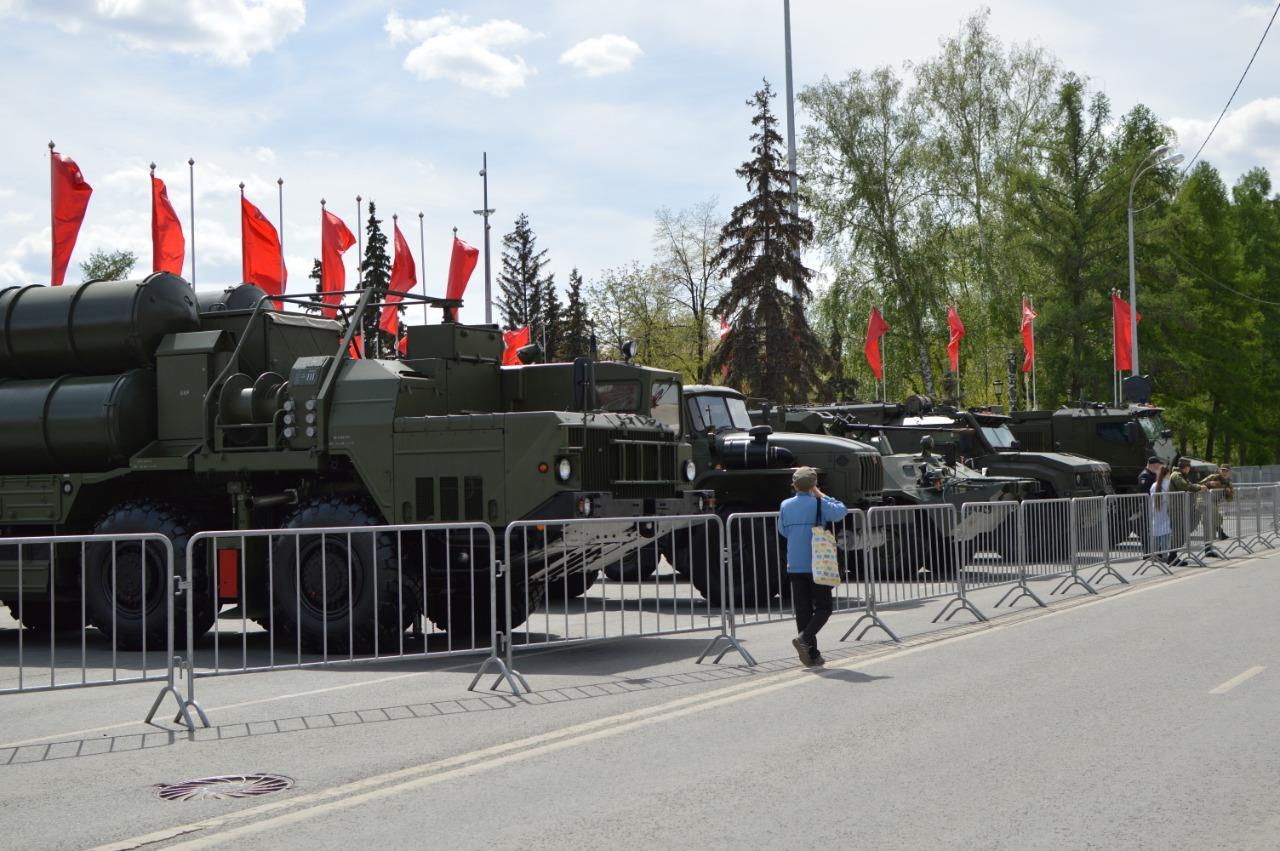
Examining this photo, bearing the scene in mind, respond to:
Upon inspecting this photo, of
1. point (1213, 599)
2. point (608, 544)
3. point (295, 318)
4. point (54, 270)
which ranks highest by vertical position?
point (54, 270)

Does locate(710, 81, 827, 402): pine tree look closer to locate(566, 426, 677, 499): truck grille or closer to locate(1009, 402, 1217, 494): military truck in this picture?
locate(1009, 402, 1217, 494): military truck

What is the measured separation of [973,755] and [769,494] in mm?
10461

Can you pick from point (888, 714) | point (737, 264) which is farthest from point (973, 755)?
point (737, 264)

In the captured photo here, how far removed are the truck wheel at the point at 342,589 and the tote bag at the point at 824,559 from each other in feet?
11.2

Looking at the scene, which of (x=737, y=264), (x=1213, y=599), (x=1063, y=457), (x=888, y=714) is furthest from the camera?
(x=737, y=264)

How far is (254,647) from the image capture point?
1351cm

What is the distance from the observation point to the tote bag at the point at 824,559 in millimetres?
11172

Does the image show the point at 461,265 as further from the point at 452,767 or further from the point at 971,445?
the point at 452,767

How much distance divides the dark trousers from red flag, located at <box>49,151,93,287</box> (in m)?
21.5

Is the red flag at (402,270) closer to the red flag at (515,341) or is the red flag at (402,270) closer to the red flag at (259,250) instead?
the red flag at (515,341)

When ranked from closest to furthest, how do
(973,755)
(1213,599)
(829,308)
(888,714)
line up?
(973,755) → (888,714) → (1213,599) → (829,308)

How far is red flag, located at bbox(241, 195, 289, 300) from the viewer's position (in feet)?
104

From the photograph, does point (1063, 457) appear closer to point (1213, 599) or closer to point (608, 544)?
point (1213, 599)

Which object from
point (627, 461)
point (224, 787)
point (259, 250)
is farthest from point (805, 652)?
point (259, 250)
